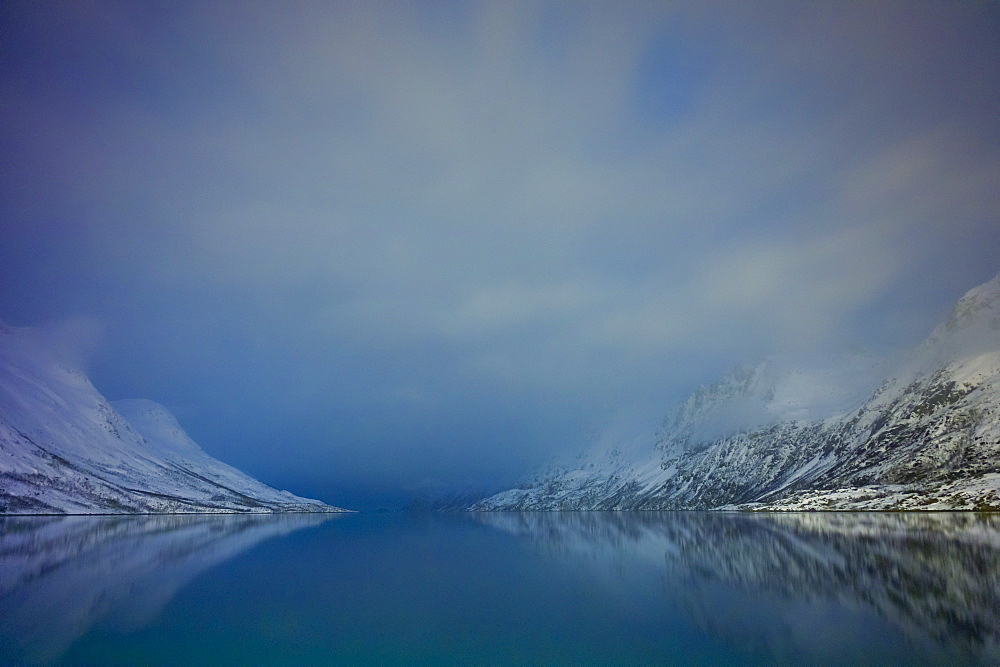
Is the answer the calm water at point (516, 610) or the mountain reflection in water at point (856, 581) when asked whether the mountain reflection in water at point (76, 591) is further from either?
the mountain reflection in water at point (856, 581)

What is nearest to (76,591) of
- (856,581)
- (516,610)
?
(516,610)

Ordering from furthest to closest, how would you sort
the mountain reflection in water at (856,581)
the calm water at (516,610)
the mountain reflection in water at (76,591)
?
the mountain reflection in water at (76,591), the mountain reflection in water at (856,581), the calm water at (516,610)

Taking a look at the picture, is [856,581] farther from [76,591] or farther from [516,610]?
[76,591]

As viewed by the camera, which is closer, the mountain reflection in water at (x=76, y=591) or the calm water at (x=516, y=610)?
the calm water at (x=516, y=610)

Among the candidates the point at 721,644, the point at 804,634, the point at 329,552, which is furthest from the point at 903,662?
the point at 329,552

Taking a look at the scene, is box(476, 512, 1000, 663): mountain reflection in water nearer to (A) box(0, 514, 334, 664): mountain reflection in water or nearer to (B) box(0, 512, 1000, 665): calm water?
(B) box(0, 512, 1000, 665): calm water

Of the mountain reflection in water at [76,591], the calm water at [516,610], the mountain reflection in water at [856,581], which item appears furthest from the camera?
the mountain reflection in water at [76,591]

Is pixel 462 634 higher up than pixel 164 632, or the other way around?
pixel 164 632

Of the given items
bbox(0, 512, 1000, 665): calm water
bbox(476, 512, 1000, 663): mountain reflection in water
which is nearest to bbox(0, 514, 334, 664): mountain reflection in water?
bbox(0, 512, 1000, 665): calm water

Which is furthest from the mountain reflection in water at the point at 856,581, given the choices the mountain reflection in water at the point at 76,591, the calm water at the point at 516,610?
the mountain reflection in water at the point at 76,591

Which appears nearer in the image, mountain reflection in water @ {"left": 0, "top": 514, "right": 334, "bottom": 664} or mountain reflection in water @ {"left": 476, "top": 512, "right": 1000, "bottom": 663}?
mountain reflection in water @ {"left": 476, "top": 512, "right": 1000, "bottom": 663}

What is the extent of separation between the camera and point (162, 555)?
5659 centimetres

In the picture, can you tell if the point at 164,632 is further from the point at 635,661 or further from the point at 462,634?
the point at 635,661

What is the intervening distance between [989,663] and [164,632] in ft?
101
